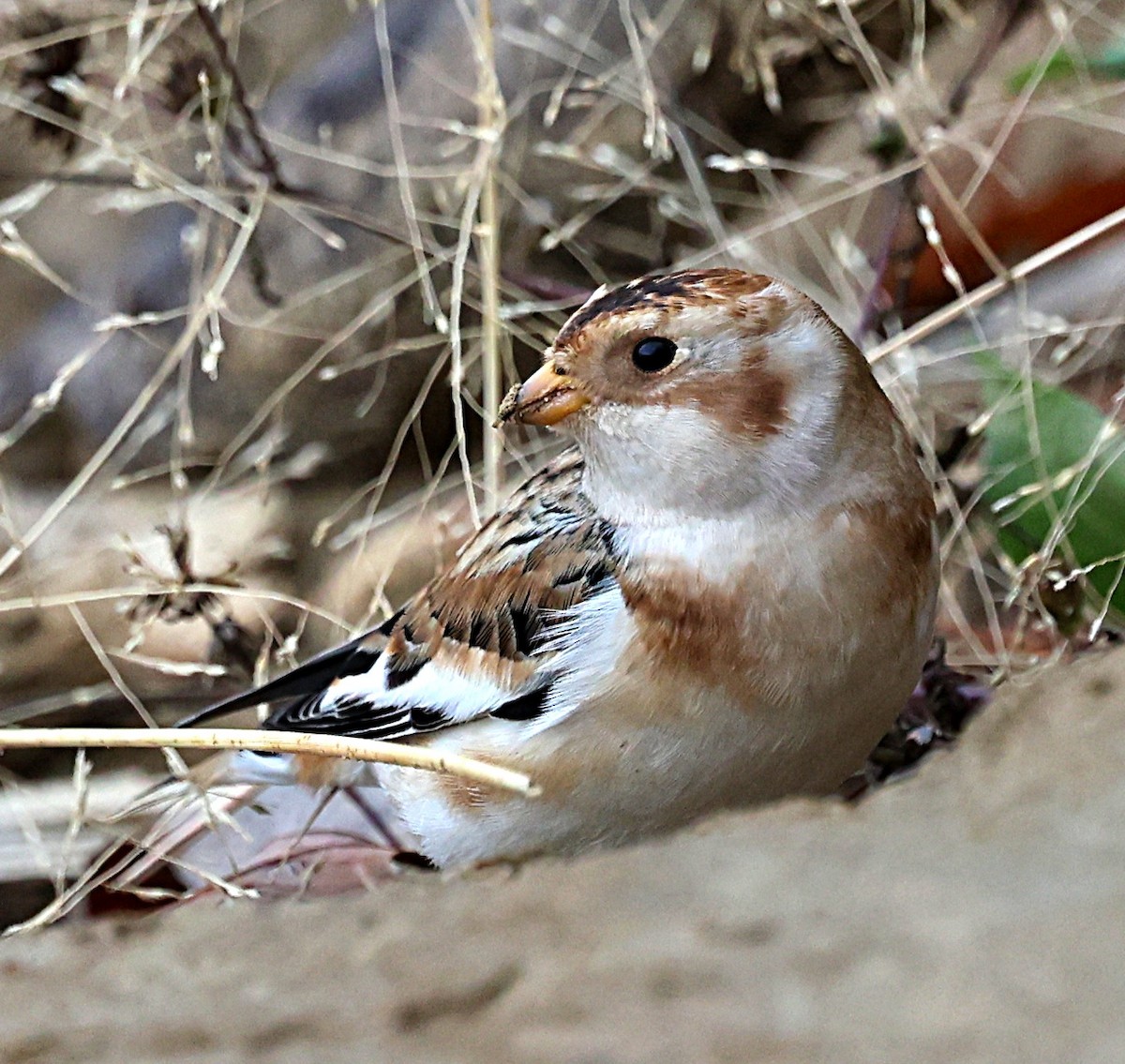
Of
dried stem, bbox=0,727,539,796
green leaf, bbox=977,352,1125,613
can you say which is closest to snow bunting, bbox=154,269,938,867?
dried stem, bbox=0,727,539,796

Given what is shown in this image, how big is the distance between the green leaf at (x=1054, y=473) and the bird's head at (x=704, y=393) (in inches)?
15.6

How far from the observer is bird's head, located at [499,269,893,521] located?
139cm

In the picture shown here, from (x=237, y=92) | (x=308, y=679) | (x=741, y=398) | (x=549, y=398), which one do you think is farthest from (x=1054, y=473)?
(x=237, y=92)

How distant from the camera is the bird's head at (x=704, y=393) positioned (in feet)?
4.56

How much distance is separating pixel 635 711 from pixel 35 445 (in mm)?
2285

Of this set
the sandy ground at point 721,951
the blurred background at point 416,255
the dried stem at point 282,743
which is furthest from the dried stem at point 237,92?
the sandy ground at point 721,951

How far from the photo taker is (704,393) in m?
1.39

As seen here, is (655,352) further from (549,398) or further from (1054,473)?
(1054,473)

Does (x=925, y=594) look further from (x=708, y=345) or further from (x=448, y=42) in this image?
(x=448, y=42)

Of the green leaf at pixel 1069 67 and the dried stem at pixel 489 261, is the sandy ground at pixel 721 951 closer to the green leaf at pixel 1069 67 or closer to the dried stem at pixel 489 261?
the dried stem at pixel 489 261

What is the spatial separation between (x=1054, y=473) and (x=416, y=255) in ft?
3.53

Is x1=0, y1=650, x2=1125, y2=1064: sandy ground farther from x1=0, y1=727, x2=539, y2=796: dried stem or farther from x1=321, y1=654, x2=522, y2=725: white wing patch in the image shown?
x1=321, y1=654, x2=522, y2=725: white wing patch

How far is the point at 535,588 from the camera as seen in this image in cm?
154

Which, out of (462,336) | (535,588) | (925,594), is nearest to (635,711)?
(535,588)
